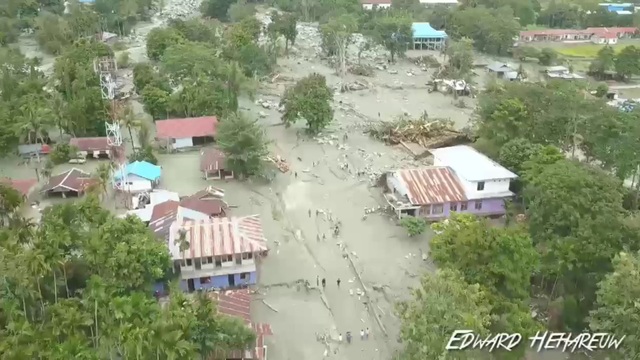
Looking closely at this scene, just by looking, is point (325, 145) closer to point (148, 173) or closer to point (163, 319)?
point (148, 173)

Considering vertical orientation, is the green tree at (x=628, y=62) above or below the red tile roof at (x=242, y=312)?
above

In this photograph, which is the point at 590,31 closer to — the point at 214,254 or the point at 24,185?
the point at 214,254

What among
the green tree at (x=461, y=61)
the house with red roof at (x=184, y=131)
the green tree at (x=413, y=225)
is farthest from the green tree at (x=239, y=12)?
the green tree at (x=413, y=225)

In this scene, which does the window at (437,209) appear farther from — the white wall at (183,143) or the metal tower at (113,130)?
the white wall at (183,143)

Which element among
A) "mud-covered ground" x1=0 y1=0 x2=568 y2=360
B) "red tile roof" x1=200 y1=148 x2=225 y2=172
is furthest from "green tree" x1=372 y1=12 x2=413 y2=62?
"red tile roof" x1=200 y1=148 x2=225 y2=172

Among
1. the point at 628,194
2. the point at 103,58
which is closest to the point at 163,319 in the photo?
the point at 628,194
